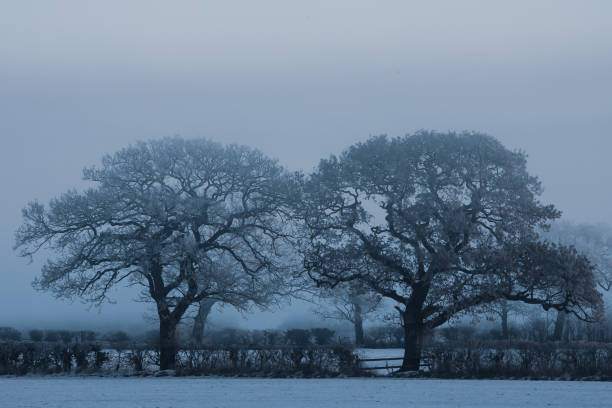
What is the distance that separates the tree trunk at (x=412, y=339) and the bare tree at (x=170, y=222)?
6511 millimetres

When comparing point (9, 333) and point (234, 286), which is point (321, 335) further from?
point (9, 333)

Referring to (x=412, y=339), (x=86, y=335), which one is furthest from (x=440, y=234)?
(x=86, y=335)

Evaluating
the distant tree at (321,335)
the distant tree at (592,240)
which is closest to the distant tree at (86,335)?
the distant tree at (321,335)

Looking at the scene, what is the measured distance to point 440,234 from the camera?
1133 inches

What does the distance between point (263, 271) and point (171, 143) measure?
7526mm

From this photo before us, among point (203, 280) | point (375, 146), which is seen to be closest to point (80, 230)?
point (203, 280)

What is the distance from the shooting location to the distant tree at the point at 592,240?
208ft

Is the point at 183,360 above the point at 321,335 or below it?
below
